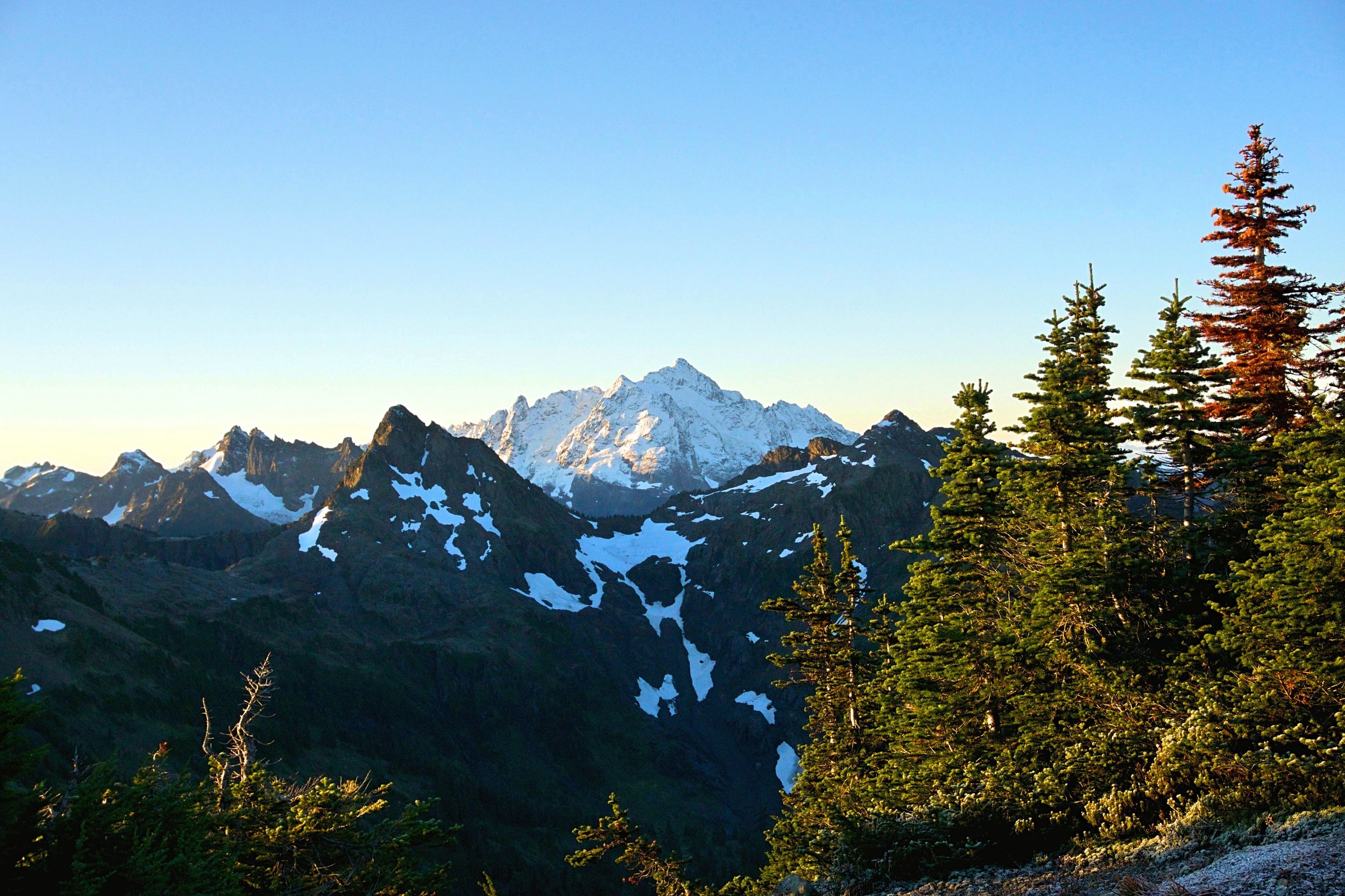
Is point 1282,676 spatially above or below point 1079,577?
below

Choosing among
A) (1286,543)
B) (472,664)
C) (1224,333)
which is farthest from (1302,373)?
(472,664)

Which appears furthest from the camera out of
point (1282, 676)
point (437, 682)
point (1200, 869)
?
point (437, 682)

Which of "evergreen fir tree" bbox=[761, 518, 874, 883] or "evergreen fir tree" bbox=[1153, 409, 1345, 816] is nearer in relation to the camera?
"evergreen fir tree" bbox=[1153, 409, 1345, 816]

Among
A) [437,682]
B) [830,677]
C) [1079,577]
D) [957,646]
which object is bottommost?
[437,682]

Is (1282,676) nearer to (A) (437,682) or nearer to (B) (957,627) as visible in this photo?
(B) (957,627)

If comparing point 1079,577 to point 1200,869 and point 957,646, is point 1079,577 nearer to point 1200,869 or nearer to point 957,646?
point 957,646

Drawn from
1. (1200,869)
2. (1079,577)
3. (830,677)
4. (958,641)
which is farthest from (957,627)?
(1200,869)

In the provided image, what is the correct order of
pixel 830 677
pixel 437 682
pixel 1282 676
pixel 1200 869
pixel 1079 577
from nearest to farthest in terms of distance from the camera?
pixel 1200 869 → pixel 1282 676 → pixel 1079 577 → pixel 830 677 → pixel 437 682

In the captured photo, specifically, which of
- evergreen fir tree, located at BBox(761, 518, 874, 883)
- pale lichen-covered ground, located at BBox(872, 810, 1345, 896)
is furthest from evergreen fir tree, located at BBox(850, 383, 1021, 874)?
pale lichen-covered ground, located at BBox(872, 810, 1345, 896)

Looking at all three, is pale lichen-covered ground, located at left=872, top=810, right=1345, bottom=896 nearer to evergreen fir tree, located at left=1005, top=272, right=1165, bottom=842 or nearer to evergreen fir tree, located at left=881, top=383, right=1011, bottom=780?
evergreen fir tree, located at left=1005, top=272, right=1165, bottom=842

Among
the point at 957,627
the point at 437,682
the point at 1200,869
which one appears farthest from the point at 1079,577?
the point at 437,682

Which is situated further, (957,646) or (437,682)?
(437,682)

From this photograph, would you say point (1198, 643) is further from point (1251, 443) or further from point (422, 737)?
point (422, 737)

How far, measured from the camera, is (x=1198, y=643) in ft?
86.5
